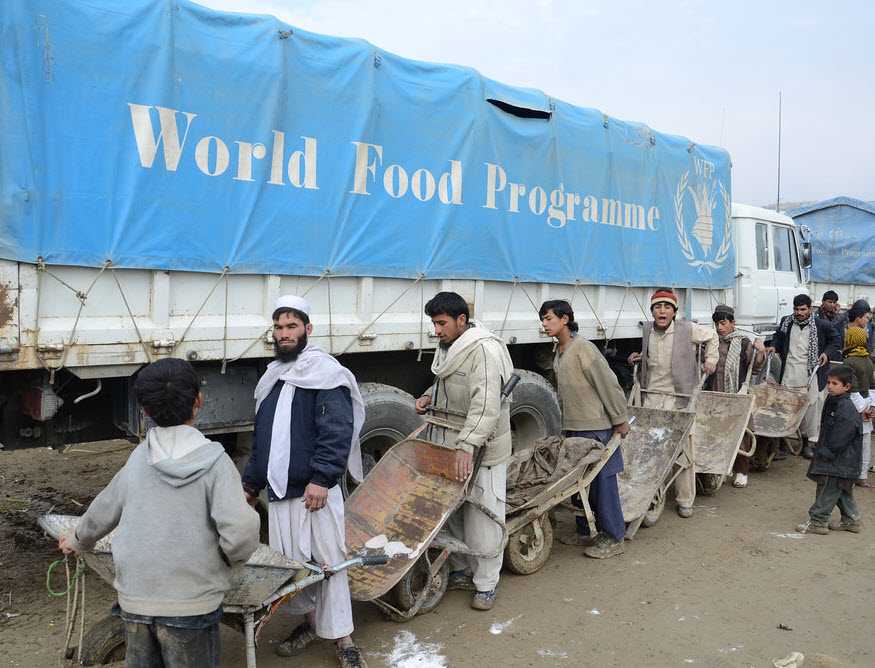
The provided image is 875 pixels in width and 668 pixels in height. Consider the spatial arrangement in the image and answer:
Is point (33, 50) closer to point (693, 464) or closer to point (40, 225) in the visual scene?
point (40, 225)

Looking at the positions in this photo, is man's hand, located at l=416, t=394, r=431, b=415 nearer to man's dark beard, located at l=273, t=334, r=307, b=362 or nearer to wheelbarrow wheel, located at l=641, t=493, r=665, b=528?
man's dark beard, located at l=273, t=334, r=307, b=362

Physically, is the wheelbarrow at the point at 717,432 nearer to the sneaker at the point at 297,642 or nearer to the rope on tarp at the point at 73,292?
the sneaker at the point at 297,642

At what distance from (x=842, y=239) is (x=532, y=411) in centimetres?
1313

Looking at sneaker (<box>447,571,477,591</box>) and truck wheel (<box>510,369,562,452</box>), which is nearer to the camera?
sneaker (<box>447,571,477,591</box>)

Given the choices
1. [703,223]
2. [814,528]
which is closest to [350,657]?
[814,528]

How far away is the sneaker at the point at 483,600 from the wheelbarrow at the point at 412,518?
180 millimetres

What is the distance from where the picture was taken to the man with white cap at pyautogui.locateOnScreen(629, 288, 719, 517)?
5695 mm

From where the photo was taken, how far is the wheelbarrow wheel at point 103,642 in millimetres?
2895

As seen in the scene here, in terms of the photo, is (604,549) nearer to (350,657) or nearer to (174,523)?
(350,657)

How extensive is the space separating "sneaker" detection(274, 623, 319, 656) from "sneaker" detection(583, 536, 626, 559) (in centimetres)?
204

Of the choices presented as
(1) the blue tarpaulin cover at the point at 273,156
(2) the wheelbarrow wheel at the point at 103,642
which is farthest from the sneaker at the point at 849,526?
(2) the wheelbarrow wheel at the point at 103,642

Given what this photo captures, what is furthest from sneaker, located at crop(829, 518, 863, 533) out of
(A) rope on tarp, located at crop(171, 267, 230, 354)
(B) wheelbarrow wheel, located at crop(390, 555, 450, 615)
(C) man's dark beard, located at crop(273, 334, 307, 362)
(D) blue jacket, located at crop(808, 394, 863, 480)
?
(A) rope on tarp, located at crop(171, 267, 230, 354)

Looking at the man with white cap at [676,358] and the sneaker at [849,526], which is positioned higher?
the man with white cap at [676,358]

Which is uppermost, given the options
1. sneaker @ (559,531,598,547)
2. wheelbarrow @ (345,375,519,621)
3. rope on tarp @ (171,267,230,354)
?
rope on tarp @ (171,267,230,354)
